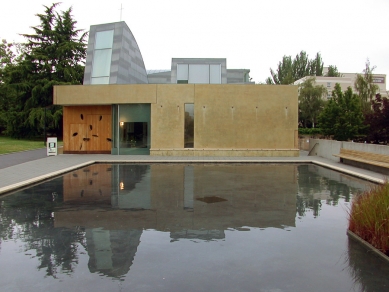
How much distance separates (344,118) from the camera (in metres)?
25.0

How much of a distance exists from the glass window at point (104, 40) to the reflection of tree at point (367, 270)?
27.2 meters

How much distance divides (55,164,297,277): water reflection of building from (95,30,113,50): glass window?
56.3 ft

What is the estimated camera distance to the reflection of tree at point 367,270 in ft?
14.7

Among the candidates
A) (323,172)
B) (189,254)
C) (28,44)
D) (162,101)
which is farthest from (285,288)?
(28,44)

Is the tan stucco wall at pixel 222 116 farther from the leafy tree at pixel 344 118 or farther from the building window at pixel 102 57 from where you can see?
the building window at pixel 102 57

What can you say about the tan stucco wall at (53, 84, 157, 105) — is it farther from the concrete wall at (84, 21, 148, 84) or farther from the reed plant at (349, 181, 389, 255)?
the reed plant at (349, 181, 389, 255)

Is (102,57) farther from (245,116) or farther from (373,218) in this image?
(373,218)

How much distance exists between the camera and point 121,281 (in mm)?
4535

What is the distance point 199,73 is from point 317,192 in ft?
73.5

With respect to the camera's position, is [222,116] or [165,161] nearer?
[165,161]

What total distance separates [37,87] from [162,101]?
2981 centimetres

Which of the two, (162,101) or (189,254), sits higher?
(162,101)

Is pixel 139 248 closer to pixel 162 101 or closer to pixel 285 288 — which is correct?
pixel 285 288

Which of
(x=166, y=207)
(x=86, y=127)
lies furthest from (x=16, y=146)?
(x=166, y=207)
